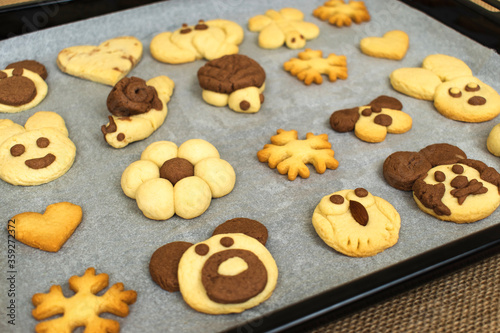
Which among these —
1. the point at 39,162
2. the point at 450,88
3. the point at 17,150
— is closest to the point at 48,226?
the point at 39,162

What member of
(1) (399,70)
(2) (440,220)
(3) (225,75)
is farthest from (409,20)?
(2) (440,220)

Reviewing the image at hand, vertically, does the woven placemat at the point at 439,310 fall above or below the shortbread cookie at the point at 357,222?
below

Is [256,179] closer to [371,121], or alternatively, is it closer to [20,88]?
[371,121]

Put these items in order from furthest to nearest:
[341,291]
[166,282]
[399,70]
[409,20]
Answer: [409,20]
[399,70]
[166,282]
[341,291]

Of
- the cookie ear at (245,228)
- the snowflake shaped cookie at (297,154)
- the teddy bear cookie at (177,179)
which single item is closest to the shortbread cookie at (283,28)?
the snowflake shaped cookie at (297,154)

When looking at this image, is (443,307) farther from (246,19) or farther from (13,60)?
(13,60)

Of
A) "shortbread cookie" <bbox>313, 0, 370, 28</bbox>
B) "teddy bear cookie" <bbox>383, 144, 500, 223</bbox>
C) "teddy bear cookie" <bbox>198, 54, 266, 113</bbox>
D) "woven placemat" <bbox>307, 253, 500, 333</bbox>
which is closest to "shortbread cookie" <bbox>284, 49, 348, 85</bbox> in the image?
"teddy bear cookie" <bbox>198, 54, 266, 113</bbox>

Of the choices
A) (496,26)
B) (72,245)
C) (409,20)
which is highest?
(496,26)

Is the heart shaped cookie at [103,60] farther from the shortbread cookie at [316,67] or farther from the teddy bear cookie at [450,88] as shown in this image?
the teddy bear cookie at [450,88]
